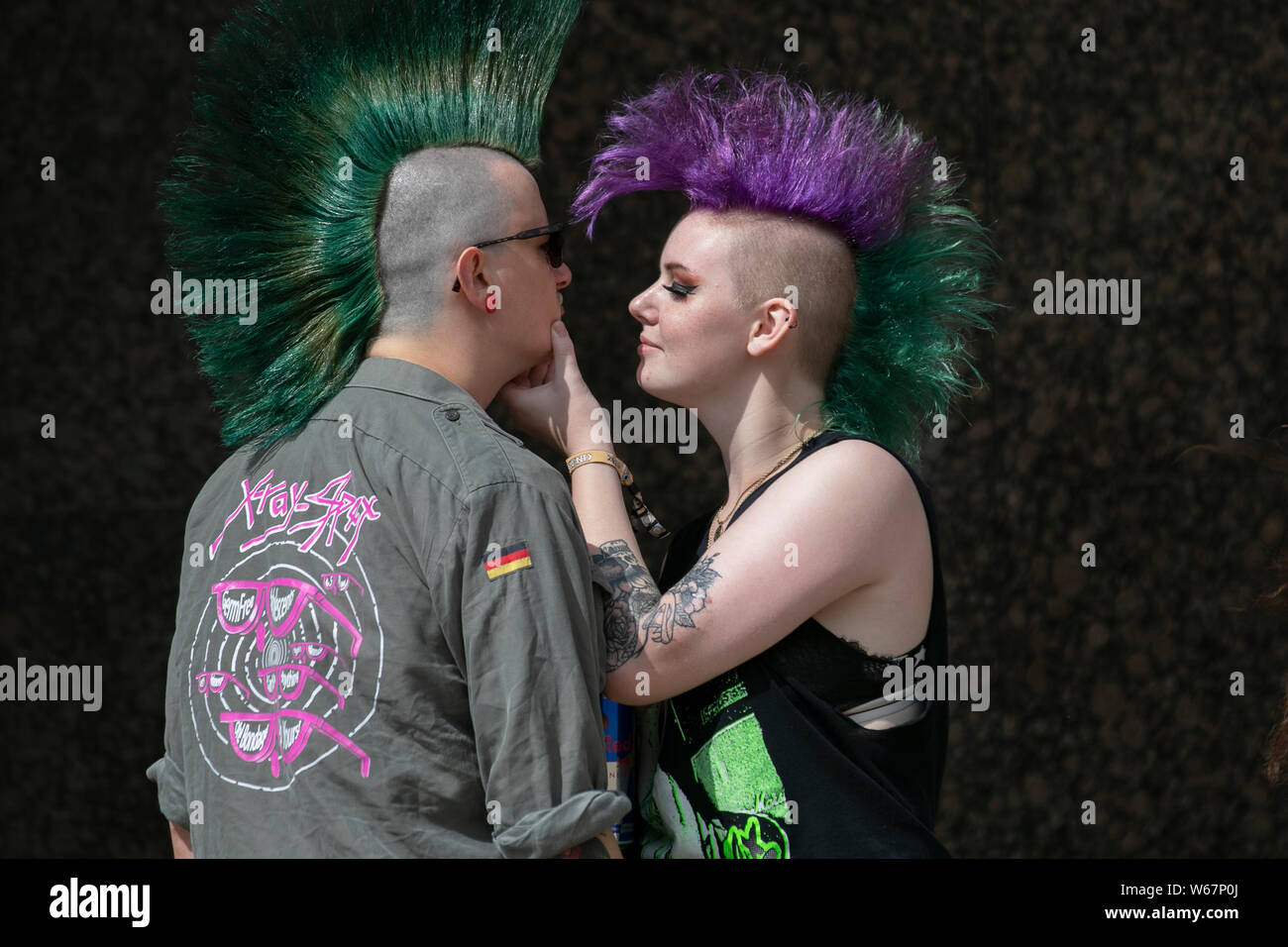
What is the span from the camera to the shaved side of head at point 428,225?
7.06 ft

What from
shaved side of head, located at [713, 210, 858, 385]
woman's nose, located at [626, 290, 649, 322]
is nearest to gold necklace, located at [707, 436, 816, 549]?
shaved side of head, located at [713, 210, 858, 385]

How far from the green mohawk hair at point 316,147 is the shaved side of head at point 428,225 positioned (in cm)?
3

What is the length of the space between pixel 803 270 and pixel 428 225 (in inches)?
26.3

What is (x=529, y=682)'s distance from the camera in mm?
1826

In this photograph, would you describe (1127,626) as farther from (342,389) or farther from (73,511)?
(73,511)

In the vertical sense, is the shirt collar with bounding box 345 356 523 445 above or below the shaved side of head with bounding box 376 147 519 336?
below

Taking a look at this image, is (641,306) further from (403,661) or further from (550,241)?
(403,661)

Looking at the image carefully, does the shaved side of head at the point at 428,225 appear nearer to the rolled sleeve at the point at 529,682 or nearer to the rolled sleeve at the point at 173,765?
the rolled sleeve at the point at 529,682

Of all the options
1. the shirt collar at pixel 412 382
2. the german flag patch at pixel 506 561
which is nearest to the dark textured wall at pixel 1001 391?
the shirt collar at pixel 412 382

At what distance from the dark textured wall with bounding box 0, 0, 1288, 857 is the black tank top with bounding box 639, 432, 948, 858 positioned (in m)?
1.58

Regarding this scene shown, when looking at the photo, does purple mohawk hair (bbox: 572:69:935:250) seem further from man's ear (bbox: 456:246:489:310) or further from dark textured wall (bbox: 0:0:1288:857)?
dark textured wall (bbox: 0:0:1288:857)

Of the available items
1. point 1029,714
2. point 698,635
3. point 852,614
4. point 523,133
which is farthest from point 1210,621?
point 523,133

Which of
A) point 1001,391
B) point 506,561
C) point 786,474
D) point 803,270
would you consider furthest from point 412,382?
point 1001,391

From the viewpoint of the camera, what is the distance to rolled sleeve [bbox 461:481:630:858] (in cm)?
181
